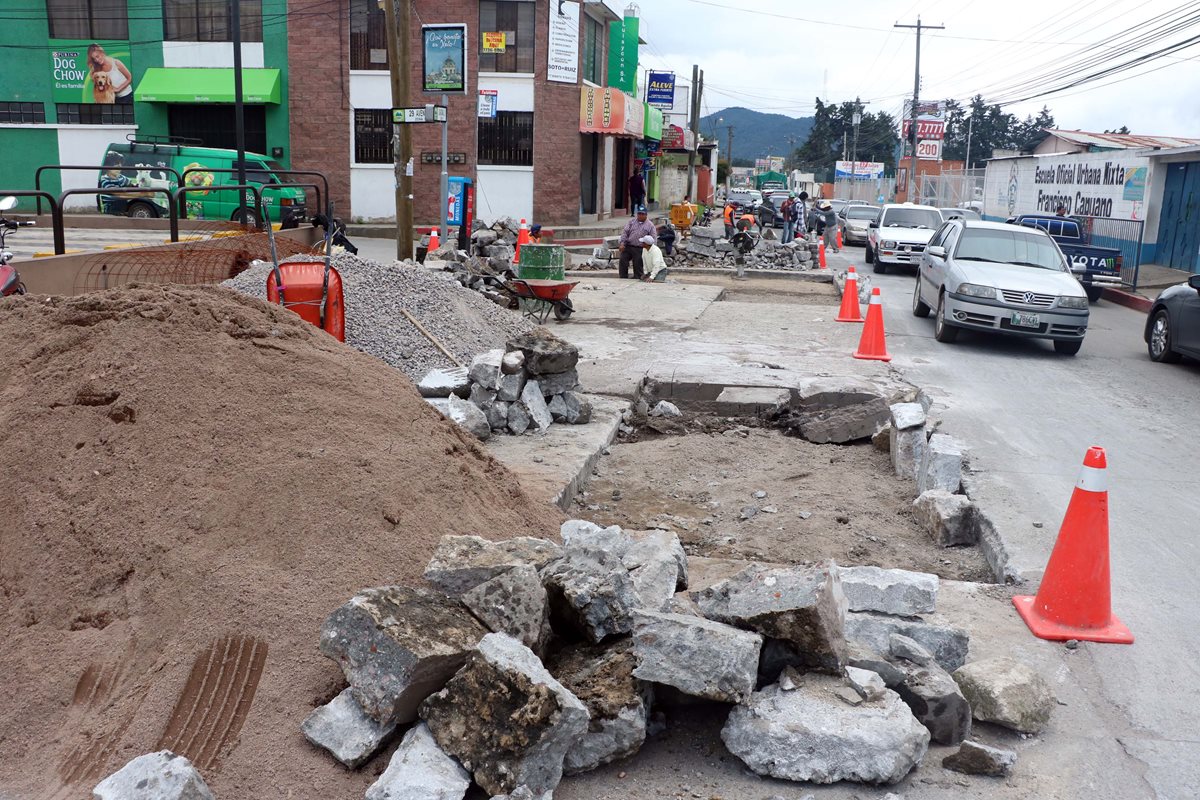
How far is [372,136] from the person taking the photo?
32781mm

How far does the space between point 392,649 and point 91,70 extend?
112 ft

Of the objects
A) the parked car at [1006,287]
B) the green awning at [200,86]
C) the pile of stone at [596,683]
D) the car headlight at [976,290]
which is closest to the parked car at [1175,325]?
the parked car at [1006,287]

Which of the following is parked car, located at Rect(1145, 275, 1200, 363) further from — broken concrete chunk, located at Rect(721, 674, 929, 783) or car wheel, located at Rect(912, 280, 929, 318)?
broken concrete chunk, located at Rect(721, 674, 929, 783)

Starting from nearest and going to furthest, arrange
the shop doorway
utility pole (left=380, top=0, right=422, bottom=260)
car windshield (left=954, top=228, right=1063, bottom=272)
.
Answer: car windshield (left=954, top=228, right=1063, bottom=272) → utility pole (left=380, top=0, right=422, bottom=260) → the shop doorway

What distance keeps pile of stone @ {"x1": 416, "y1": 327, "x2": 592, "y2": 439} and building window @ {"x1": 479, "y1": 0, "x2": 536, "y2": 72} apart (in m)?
26.7

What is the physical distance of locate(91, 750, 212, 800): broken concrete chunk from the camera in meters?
3.02

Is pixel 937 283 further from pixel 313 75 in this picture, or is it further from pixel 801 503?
pixel 313 75

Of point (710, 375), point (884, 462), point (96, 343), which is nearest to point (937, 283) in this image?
point (710, 375)

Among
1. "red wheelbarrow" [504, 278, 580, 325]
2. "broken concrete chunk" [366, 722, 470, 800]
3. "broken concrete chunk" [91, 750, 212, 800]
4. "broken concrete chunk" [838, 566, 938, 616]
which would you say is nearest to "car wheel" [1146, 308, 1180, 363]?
"red wheelbarrow" [504, 278, 580, 325]

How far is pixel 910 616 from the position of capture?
178 inches

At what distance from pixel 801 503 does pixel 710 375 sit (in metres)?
3.54

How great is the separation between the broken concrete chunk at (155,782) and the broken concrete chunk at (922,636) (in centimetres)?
240

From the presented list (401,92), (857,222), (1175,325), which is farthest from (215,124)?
(1175,325)

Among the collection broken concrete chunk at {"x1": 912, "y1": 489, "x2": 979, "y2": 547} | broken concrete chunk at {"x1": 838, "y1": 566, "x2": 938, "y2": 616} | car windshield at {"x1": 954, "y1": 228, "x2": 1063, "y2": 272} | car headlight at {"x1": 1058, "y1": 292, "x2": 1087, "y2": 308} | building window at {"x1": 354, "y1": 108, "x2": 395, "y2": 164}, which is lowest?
broken concrete chunk at {"x1": 912, "y1": 489, "x2": 979, "y2": 547}
